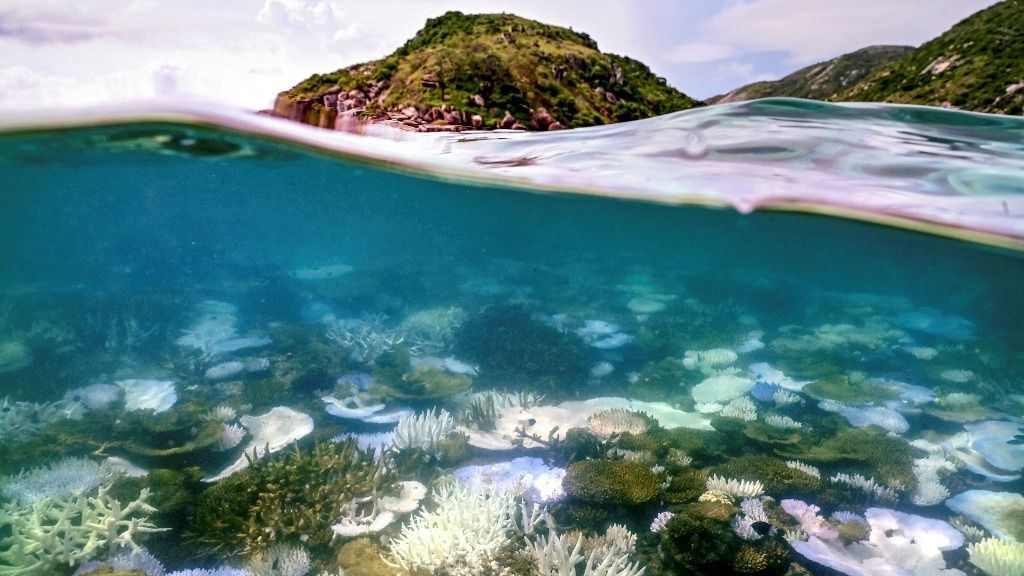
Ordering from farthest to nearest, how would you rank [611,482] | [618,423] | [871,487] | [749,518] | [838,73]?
1. [838,73]
2. [618,423]
3. [871,487]
4. [611,482]
5. [749,518]

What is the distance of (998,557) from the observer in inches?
211

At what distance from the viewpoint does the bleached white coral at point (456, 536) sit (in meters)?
4.75

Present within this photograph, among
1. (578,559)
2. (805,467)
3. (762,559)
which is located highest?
(762,559)

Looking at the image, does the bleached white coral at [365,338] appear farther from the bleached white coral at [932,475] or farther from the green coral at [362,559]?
the bleached white coral at [932,475]

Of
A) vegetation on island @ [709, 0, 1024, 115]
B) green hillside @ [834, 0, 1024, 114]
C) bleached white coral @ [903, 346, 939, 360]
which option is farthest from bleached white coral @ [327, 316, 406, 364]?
green hillside @ [834, 0, 1024, 114]

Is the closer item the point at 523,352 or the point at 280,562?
the point at 280,562

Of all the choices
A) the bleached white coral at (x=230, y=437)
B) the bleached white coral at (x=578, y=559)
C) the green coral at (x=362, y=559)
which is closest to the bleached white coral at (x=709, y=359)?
the bleached white coral at (x=578, y=559)

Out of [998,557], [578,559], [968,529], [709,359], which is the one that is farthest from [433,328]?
[998,557]

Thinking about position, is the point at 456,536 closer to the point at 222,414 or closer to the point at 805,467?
the point at 805,467

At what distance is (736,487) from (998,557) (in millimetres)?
2470

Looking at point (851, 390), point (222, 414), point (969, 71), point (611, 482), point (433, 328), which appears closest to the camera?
point (611, 482)

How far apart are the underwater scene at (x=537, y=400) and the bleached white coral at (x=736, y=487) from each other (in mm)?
31

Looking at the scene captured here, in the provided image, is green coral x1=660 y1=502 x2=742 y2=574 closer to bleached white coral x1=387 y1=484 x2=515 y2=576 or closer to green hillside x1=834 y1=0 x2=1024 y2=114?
bleached white coral x1=387 y1=484 x2=515 y2=576

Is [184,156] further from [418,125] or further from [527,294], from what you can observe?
[527,294]
